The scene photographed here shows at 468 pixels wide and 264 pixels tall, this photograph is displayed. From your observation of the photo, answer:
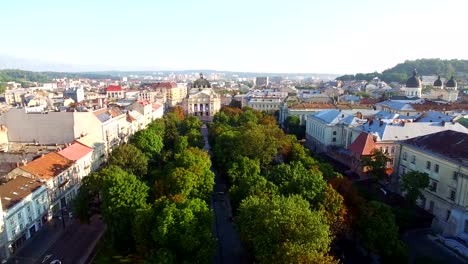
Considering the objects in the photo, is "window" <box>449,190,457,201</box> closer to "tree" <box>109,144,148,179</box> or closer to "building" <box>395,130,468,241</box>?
"building" <box>395,130,468,241</box>

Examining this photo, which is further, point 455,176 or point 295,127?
point 295,127

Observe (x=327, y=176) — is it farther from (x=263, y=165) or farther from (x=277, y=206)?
(x=277, y=206)

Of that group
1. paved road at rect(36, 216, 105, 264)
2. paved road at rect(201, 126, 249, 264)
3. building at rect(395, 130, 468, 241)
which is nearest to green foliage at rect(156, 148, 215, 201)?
paved road at rect(201, 126, 249, 264)

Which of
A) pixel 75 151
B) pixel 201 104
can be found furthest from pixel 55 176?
pixel 201 104

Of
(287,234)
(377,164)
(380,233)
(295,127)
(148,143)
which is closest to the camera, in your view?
(287,234)

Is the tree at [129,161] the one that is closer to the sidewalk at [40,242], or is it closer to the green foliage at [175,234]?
the sidewalk at [40,242]

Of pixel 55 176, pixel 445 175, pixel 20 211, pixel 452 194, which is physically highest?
pixel 445 175

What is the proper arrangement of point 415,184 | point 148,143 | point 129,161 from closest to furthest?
point 415,184 → point 129,161 → point 148,143

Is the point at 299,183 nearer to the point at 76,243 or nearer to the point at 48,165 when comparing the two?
the point at 76,243
